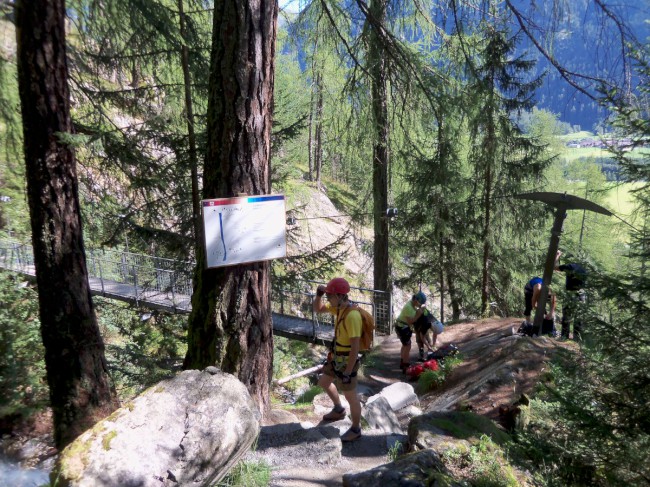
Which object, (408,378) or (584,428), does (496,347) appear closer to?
(408,378)

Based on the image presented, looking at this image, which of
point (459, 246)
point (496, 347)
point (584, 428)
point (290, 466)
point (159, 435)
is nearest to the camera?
point (159, 435)

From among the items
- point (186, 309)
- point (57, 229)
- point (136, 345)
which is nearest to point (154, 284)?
point (186, 309)

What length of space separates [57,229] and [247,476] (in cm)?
233

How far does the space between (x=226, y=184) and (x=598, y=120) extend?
9.77ft

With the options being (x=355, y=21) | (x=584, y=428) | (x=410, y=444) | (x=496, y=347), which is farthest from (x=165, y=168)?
A: (x=496, y=347)

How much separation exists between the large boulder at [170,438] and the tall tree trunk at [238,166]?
2.33ft

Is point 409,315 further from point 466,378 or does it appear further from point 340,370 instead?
point 340,370

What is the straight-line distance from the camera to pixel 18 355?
204 inches

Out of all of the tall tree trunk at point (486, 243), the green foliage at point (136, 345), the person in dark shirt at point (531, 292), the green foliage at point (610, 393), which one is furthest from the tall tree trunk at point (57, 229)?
the tall tree trunk at point (486, 243)

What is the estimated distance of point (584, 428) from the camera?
3021 millimetres

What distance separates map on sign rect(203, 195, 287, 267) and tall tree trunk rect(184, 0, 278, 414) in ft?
0.42

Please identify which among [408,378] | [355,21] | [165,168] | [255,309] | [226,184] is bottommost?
[408,378]

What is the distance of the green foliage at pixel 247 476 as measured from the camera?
112 inches

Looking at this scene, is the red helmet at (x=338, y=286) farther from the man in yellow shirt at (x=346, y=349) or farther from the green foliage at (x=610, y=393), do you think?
the green foliage at (x=610, y=393)
